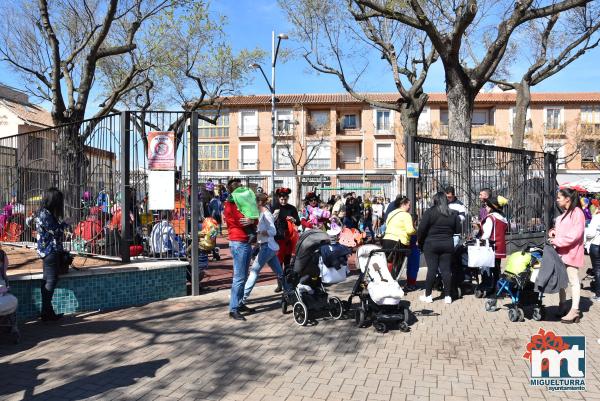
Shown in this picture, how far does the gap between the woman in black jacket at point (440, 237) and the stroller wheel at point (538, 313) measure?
1.27 m

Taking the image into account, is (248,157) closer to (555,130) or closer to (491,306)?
(555,130)

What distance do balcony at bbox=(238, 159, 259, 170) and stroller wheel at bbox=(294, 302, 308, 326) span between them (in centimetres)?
4188

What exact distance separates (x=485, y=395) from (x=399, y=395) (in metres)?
0.69

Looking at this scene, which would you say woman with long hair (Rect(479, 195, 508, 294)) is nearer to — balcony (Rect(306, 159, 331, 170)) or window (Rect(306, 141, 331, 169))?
window (Rect(306, 141, 331, 169))

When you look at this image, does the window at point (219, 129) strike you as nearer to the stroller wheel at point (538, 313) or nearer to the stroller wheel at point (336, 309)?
the stroller wheel at point (336, 309)

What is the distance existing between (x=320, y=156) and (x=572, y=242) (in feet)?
133

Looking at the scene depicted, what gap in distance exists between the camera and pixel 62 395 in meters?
4.04

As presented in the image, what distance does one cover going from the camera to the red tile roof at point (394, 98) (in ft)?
148

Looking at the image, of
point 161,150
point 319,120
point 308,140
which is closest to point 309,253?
point 161,150

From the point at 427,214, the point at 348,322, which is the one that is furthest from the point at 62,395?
the point at 427,214

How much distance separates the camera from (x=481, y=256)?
720 cm

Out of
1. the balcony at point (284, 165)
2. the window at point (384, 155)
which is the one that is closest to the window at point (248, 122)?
the balcony at point (284, 165)

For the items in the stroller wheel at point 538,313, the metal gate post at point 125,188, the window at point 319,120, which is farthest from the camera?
the window at point 319,120

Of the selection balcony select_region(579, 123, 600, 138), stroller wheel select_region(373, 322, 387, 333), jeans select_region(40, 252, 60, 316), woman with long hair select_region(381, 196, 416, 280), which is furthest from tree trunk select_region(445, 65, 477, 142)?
balcony select_region(579, 123, 600, 138)
